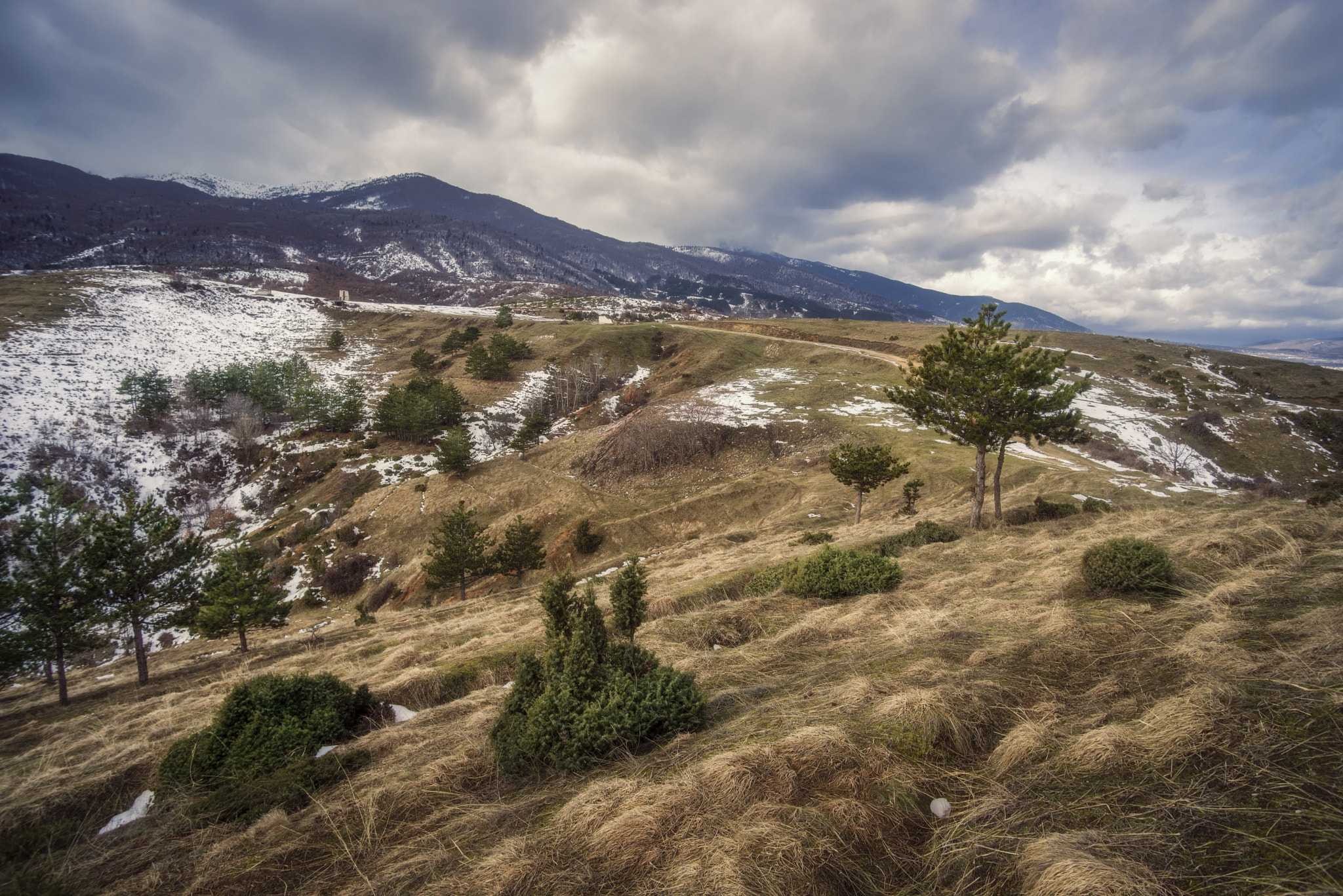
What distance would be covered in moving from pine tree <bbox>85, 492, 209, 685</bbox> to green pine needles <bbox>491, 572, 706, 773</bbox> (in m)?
18.7

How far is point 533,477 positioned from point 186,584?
89.4 ft

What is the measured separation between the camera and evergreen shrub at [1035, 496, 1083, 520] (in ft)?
60.5

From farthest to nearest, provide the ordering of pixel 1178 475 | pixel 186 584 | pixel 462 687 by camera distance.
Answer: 1. pixel 1178 475
2. pixel 186 584
3. pixel 462 687

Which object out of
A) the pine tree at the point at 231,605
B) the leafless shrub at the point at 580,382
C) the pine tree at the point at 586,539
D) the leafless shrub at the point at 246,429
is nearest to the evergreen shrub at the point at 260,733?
the pine tree at the point at 231,605

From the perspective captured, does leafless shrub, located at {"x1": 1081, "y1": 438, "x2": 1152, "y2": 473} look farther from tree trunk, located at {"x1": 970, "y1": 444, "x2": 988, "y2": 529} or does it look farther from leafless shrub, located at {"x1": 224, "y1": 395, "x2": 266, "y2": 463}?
leafless shrub, located at {"x1": 224, "y1": 395, "x2": 266, "y2": 463}

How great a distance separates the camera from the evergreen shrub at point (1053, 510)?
60.5ft

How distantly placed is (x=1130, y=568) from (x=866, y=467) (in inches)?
701

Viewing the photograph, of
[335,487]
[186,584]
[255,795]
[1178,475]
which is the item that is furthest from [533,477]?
[1178,475]

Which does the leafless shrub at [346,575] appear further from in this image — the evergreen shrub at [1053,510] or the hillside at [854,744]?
the evergreen shrub at [1053,510]

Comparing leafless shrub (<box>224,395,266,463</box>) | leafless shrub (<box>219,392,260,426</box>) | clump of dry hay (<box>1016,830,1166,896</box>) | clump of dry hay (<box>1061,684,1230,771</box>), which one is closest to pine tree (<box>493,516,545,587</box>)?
clump of dry hay (<box>1061,684,1230,771</box>)

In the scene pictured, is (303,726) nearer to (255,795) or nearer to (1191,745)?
(255,795)

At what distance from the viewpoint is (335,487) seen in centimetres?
4981

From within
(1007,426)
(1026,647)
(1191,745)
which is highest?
(1007,426)

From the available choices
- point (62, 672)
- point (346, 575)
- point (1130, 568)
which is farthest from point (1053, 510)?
point (346, 575)
